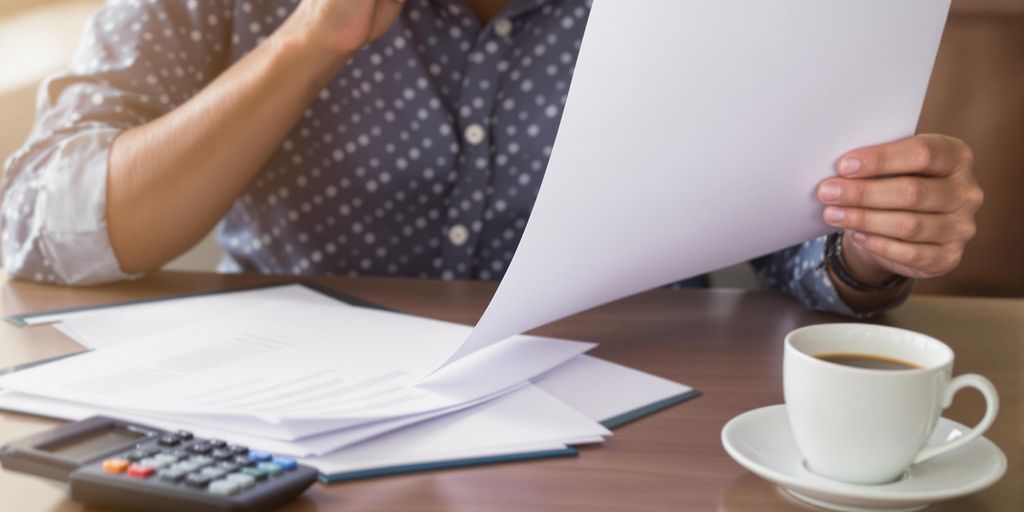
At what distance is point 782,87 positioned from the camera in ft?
2.30

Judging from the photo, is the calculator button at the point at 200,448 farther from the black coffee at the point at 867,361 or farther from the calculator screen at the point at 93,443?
the black coffee at the point at 867,361

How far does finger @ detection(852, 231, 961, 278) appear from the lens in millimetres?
835

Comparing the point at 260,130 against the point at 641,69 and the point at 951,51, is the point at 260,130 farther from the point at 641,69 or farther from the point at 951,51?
the point at 951,51

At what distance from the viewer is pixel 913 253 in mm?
834

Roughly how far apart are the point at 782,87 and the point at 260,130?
0.52m

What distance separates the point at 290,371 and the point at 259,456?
0.15 m

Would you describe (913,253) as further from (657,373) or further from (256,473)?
(256,473)

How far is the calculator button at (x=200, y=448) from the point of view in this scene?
54cm

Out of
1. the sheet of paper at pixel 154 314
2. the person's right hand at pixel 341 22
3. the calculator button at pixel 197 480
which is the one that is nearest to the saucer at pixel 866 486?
the calculator button at pixel 197 480

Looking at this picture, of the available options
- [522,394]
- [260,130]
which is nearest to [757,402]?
[522,394]

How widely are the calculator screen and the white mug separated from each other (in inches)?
13.5

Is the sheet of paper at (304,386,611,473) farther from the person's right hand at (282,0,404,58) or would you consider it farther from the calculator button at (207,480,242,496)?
the person's right hand at (282,0,404,58)

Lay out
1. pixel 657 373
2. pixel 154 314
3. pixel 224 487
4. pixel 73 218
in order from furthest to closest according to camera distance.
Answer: pixel 73 218
pixel 154 314
pixel 657 373
pixel 224 487

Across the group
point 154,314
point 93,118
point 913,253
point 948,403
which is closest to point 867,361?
point 948,403
